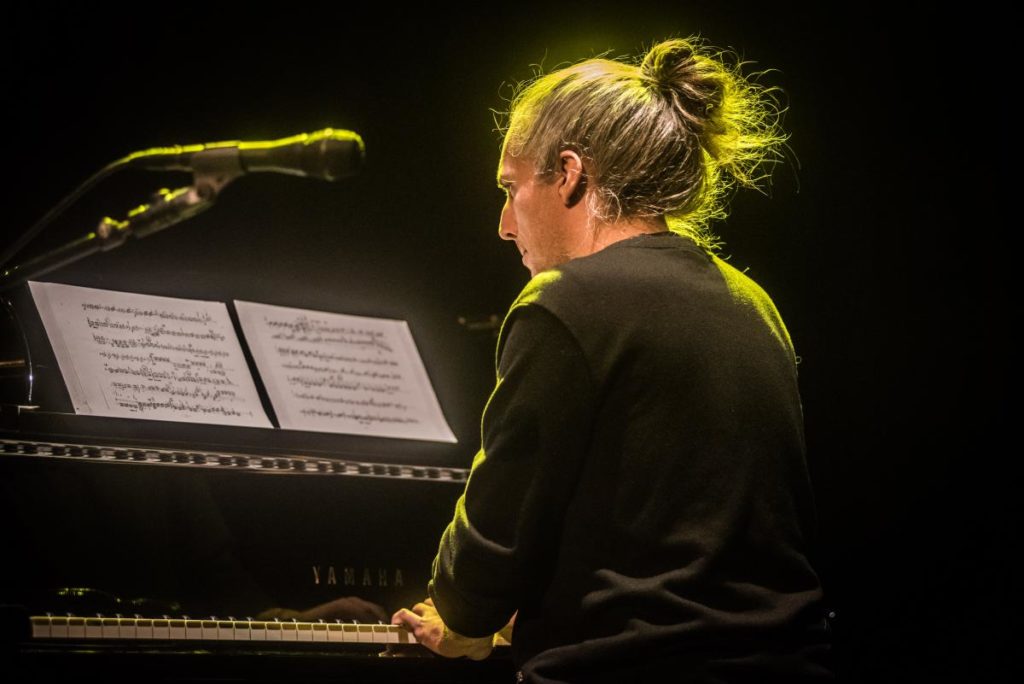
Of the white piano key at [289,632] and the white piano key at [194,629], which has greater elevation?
the white piano key at [194,629]

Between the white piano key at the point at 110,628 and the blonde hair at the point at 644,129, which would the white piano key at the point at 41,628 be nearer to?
the white piano key at the point at 110,628

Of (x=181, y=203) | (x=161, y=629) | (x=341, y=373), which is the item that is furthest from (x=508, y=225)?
(x=161, y=629)

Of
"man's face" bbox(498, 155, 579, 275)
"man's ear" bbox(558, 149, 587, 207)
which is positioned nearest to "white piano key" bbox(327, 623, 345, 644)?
"man's face" bbox(498, 155, 579, 275)

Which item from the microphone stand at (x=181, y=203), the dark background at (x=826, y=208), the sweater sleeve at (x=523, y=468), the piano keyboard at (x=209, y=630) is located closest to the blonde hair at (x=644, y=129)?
the sweater sleeve at (x=523, y=468)

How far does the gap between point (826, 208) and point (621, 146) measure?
215cm

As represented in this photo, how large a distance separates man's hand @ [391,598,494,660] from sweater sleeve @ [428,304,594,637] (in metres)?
0.23

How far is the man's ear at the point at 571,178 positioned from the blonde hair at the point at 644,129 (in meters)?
0.01

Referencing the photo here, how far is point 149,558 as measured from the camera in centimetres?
203

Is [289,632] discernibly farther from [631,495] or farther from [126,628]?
[631,495]

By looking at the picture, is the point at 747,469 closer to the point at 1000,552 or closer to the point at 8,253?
the point at 8,253

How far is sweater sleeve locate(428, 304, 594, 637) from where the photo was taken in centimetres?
154

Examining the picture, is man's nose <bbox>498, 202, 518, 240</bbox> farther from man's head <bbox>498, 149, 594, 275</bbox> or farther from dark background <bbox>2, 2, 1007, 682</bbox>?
dark background <bbox>2, 2, 1007, 682</bbox>

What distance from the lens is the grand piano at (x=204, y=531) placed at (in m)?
1.84

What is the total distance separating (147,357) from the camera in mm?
2178
